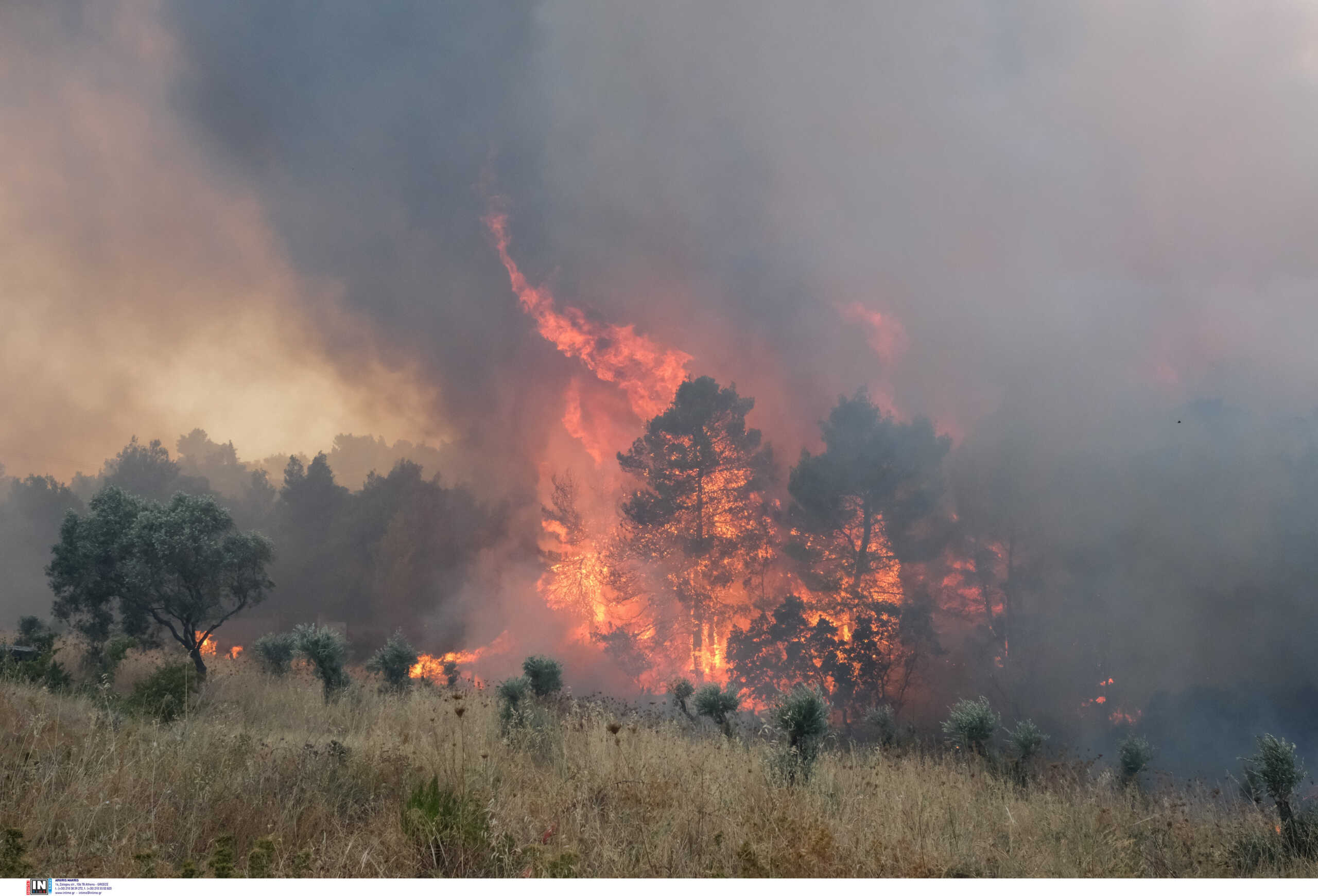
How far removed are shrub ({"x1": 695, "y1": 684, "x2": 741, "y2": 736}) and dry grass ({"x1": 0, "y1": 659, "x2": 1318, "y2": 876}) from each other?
253cm

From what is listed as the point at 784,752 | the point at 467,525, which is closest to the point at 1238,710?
the point at 784,752

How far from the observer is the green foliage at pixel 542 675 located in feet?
47.0

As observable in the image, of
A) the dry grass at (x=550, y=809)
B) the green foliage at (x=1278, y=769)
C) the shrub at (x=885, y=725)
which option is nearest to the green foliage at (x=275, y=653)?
the dry grass at (x=550, y=809)

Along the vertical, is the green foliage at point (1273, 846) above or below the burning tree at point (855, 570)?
below

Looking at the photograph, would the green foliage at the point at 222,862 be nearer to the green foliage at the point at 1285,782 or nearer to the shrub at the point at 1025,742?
the green foliage at the point at 1285,782

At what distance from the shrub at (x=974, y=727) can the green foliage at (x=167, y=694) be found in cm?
1432

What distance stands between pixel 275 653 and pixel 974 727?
73.3 feet

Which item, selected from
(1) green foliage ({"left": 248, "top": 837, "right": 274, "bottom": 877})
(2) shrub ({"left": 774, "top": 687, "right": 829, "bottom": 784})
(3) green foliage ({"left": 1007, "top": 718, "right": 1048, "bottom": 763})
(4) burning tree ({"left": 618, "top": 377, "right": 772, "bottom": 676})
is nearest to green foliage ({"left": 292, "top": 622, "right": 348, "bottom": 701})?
(2) shrub ({"left": 774, "top": 687, "right": 829, "bottom": 784})

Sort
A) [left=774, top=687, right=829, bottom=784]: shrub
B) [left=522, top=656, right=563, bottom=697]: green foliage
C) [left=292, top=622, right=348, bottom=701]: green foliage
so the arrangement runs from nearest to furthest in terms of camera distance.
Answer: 1. [left=774, top=687, right=829, bottom=784]: shrub
2. [left=522, top=656, right=563, bottom=697]: green foliage
3. [left=292, top=622, right=348, bottom=701]: green foliage

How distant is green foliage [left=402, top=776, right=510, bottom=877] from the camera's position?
4.71 metres

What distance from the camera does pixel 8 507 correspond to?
6353 centimetres

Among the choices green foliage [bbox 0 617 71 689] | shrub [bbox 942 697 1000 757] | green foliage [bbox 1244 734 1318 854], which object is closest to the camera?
green foliage [bbox 1244 734 1318 854]

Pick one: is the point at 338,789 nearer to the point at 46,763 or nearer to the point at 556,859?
the point at 46,763

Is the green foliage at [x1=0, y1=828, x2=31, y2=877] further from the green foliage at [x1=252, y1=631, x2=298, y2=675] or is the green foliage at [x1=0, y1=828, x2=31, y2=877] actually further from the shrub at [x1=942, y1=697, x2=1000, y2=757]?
the green foliage at [x1=252, y1=631, x2=298, y2=675]
